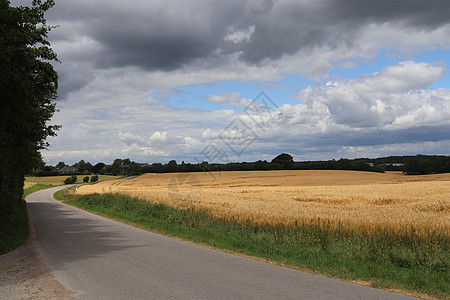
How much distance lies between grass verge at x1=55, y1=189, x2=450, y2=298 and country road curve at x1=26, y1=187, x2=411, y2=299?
0.83 m

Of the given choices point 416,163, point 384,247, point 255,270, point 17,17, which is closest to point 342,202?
point 384,247

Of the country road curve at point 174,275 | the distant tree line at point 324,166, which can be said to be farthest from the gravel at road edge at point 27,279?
the distant tree line at point 324,166

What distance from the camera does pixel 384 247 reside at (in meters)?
10.9

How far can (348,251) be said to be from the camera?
1106 cm

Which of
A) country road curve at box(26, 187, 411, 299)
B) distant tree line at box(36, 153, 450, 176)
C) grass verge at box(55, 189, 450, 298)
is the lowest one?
grass verge at box(55, 189, 450, 298)

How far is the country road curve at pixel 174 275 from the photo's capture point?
22.6 feet

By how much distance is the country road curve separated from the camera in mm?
6879

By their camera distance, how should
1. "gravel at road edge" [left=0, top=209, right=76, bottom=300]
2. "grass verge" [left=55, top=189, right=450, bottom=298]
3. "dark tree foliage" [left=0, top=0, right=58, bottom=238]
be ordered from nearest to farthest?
1. "gravel at road edge" [left=0, top=209, right=76, bottom=300]
2. "grass verge" [left=55, top=189, right=450, bottom=298]
3. "dark tree foliage" [left=0, top=0, right=58, bottom=238]

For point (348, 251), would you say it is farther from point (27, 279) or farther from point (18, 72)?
point (18, 72)

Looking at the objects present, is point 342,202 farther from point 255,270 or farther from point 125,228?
point 255,270

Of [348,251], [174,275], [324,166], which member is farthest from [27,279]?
[324,166]

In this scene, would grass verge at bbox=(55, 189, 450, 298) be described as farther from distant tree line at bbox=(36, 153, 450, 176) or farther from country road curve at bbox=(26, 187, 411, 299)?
distant tree line at bbox=(36, 153, 450, 176)

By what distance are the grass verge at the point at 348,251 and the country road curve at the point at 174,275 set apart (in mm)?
831

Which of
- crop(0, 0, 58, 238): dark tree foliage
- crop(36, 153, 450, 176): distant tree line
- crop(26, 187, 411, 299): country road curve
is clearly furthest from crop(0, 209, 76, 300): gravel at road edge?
crop(36, 153, 450, 176): distant tree line
